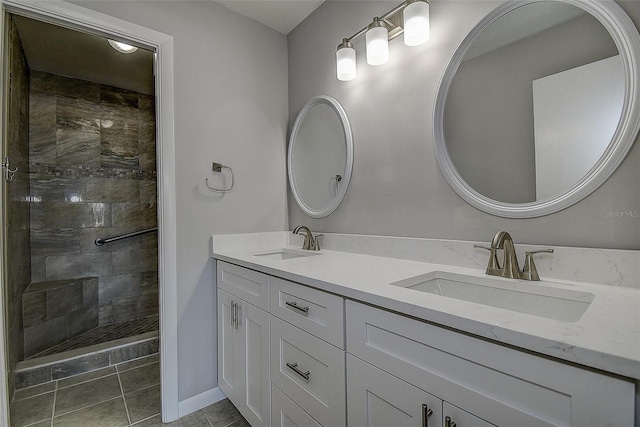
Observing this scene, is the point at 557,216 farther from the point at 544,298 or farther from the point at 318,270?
the point at 318,270

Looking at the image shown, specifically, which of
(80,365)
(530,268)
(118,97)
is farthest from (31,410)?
(118,97)

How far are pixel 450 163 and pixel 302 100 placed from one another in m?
1.22

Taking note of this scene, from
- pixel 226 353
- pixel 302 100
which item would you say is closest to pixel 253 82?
pixel 302 100

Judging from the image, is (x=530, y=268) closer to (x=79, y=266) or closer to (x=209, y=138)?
(x=209, y=138)

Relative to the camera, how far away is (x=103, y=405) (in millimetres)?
1647

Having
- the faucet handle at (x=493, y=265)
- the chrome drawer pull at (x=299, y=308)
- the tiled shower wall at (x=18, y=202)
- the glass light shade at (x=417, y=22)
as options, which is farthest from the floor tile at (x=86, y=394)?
the glass light shade at (x=417, y=22)

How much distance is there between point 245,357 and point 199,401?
0.54m

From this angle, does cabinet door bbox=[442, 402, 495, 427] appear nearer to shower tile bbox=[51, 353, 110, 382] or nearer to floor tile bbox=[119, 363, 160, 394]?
floor tile bbox=[119, 363, 160, 394]

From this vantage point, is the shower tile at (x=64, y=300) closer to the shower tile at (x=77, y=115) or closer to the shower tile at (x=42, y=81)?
the shower tile at (x=77, y=115)

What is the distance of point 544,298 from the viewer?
90 cm

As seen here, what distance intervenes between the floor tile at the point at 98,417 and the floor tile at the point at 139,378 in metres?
0.15

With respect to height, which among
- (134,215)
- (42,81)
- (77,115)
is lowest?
(134,215)

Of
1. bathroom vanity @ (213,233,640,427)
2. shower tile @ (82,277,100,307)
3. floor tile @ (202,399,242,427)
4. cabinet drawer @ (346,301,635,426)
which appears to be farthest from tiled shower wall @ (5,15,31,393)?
cabinet drawer @ (346,301,635,426)

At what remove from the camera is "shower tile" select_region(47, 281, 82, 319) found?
2.38 meters
